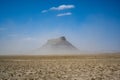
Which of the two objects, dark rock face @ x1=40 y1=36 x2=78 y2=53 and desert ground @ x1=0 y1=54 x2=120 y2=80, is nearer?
desert ground @ x1=0 y1=54 x2=120 y2=80

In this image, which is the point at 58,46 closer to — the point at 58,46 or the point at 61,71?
the point at 58,46

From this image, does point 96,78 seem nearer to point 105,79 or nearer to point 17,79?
point 105,79

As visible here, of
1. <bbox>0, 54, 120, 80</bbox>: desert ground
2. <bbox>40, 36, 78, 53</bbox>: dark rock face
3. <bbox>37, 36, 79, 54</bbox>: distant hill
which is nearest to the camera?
<bbox>0, 54, 120, 80</bbox>: desert ground

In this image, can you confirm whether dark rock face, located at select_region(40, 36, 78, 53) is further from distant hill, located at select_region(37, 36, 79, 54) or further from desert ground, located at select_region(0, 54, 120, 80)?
desert ground, located at select_region(0, 54, 120, 80)

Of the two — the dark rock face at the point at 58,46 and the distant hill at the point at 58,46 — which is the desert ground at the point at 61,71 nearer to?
the distant hill at the point at 58,46

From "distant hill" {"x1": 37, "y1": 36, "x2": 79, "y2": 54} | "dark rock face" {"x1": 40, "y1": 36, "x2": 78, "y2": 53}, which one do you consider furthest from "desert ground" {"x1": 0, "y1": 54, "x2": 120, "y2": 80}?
"dark rock face" {"x1": 40, "y1": 36, "x2": 78, "y2": 53}

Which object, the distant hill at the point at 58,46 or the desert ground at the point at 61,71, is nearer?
the desert ground at the point at 61,71

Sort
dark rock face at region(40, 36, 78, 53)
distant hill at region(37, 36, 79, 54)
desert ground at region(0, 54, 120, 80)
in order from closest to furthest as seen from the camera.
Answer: desert ground at region(0, 54, 120, 80) → distant hill at region(37, 36, 79, 54) → dark rock face at region(40, 36, 78, 53)

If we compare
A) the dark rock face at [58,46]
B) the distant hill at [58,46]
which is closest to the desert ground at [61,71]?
the distant hill at [58,46]

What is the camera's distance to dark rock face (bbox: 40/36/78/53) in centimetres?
19050

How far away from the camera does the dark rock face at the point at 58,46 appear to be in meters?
190

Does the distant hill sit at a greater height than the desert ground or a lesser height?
greater

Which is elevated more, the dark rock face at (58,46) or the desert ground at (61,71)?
the dark rock face at (58,46)

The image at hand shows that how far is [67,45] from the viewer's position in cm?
19725
